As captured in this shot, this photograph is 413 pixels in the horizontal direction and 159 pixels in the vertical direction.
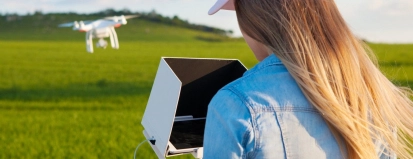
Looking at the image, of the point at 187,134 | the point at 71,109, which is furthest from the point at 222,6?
the point at 71,109

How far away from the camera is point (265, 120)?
1.24m

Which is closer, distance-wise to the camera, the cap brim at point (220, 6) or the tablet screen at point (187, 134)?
the cap brim at point (220, 6)

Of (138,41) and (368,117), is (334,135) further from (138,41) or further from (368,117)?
(138,41)

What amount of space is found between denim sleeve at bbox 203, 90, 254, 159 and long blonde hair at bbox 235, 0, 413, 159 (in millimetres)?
179

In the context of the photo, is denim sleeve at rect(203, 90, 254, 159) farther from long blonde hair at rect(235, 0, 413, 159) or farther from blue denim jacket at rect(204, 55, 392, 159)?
long blonde hair at rect(235, 0, 413, 159)

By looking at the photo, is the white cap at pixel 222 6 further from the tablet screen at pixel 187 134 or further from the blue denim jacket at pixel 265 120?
the tablet screen at pixel 187 134

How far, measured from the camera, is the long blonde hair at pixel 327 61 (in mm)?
1288

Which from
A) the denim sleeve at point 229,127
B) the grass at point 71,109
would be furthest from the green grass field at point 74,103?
the denim sleeve at point 229,127

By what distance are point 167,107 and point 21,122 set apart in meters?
5.71

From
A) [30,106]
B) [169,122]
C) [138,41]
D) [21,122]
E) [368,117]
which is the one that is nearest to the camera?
[368,117]

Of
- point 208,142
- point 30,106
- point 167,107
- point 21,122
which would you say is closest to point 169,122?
point 167,107

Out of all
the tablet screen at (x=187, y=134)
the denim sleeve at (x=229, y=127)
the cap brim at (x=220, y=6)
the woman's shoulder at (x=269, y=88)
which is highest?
the cap brim at (x=220, y=6)

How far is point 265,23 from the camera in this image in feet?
4.33

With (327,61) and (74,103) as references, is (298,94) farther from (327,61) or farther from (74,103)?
(74,103)
